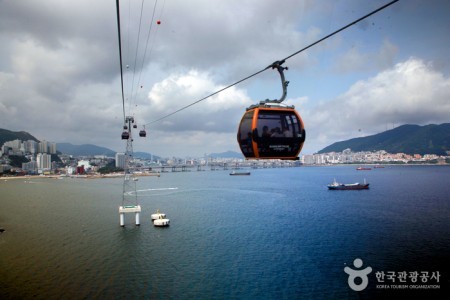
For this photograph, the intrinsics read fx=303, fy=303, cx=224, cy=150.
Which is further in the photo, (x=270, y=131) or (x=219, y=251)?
(x=219, y=251)

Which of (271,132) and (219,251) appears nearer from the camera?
(271,132)

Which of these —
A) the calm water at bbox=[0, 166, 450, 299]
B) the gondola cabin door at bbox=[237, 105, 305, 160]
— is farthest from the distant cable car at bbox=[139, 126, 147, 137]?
the gondola cabin door at bbox=[237, 105, 305, 160]

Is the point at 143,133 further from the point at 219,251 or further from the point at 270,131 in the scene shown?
the point at 270,131

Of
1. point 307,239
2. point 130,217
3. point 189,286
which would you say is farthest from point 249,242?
point 130,217

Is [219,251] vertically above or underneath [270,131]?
underneath

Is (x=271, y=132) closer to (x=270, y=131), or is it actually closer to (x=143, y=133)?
(x=270, y=131)

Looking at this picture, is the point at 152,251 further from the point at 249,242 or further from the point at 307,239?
the point at 307,239

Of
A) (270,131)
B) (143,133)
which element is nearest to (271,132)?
(270,131)

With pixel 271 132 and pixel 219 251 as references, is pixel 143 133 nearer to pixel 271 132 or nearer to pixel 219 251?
pixel 219 251
